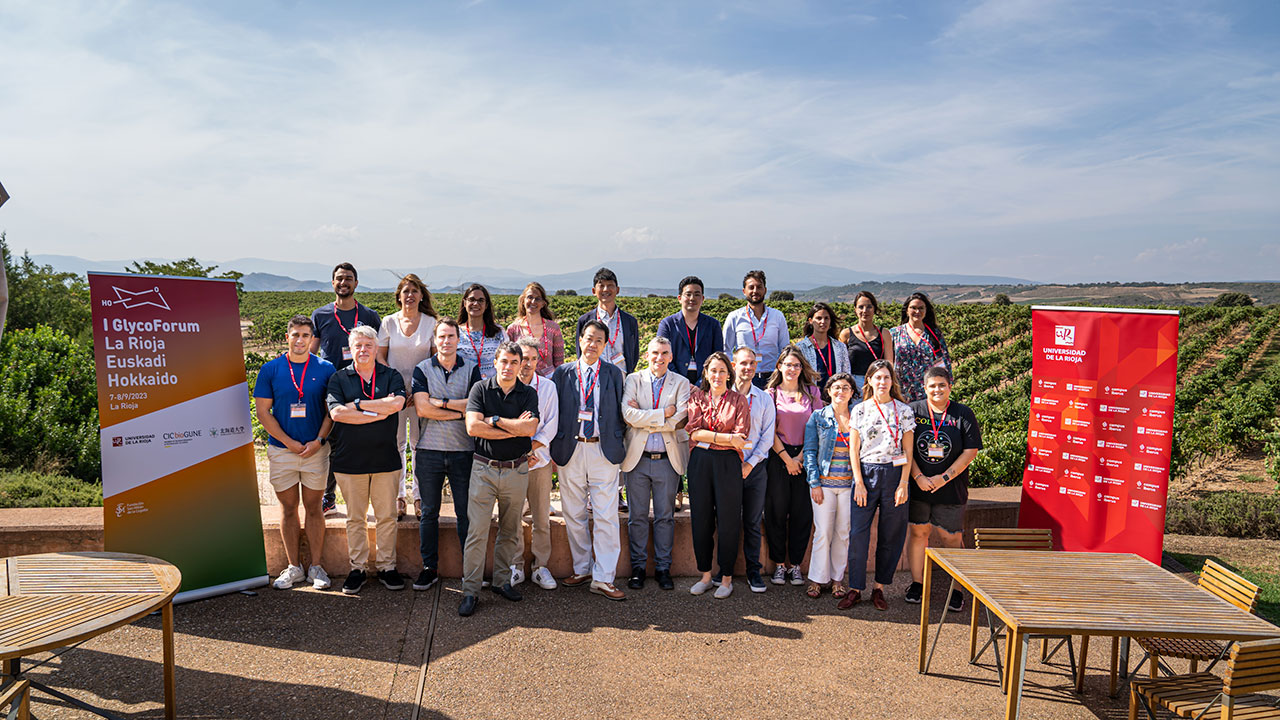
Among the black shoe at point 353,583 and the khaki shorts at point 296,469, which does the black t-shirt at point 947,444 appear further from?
the khaki shorts at point 296,469

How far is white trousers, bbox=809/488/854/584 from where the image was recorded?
17.3 ft

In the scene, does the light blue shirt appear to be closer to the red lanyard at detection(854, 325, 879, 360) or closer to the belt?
the red lanyard at detection(854, 325, 879, 360)

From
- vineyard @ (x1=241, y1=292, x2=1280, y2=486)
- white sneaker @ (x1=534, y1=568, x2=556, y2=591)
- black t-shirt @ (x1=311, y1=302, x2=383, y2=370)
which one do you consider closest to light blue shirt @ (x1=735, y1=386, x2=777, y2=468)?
white sneaker @ (x1=534, y1=568, x2=556, y2=591)

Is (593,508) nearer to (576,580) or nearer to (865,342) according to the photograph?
(576,580)

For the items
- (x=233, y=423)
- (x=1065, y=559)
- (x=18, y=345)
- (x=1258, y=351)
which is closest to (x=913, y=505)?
(x=1065, y=559)

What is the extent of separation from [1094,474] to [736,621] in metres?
3.02

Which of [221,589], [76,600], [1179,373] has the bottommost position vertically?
[1179,373]

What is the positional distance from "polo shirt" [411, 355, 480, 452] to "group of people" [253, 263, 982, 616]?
0.01 meters

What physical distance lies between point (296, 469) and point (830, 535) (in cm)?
391

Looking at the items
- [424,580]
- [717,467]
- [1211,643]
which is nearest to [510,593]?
[424,580]

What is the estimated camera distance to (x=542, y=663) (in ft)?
13.9

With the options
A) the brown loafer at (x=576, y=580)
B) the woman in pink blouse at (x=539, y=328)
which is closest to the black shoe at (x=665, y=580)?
the brown loafer at (x=576, y=580)

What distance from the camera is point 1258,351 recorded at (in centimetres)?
3027

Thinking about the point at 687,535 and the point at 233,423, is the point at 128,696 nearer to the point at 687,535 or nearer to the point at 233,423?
the point at 233,423
